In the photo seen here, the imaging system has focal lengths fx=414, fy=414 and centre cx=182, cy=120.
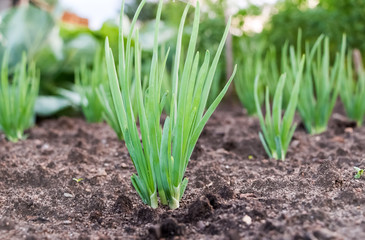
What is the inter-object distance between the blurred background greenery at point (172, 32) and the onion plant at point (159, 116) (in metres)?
1.82

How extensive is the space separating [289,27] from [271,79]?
1.05 m

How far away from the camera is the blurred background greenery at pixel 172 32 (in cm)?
327

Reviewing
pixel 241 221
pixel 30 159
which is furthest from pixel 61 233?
pixel 30 159

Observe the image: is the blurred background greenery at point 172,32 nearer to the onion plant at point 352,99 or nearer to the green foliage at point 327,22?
the green foliage at point 327,22

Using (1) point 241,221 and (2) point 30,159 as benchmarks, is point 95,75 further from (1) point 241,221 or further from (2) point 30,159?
(1) point 241,221

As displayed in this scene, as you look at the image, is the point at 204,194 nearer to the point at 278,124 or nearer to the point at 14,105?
the point at 278,124

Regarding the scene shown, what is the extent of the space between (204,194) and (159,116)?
0.96 feet

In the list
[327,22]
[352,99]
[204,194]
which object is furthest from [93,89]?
[327,22]

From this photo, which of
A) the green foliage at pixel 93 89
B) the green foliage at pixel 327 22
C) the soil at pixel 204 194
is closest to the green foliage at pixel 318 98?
the soil at pixel 204 194

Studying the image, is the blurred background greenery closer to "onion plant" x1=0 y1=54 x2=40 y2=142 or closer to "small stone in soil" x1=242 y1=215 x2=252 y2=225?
"onion plant" x1=0 y1=54 x2=40 y2=142

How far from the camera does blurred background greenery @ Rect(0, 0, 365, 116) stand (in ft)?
10.7

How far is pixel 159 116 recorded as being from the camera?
1.11 m

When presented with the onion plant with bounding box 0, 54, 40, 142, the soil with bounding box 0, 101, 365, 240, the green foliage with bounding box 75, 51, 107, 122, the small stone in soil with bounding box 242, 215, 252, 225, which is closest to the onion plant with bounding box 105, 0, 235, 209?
the soil with bounding box 0, 101, 365, 240

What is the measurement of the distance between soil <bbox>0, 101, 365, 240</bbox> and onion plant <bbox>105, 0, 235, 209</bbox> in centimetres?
9
